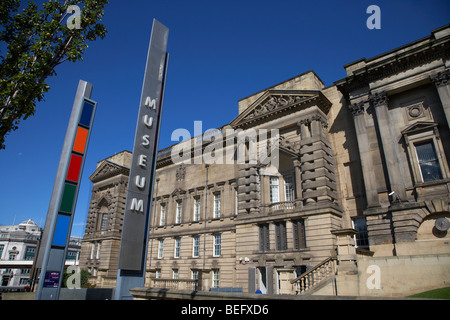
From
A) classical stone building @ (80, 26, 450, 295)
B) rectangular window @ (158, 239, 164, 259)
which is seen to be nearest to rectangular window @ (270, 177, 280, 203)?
classical stone building @ (80, 26, 450, 295)

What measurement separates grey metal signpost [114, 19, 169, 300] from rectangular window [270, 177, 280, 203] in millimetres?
17257

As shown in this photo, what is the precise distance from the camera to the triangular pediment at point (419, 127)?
22086 millimetres

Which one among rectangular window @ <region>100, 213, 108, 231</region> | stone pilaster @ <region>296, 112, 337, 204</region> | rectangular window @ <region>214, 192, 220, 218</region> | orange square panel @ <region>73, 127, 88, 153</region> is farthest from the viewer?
rectangular window @ <region>100, 213, 108, 231</region>

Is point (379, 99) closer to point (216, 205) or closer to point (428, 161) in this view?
point (428, 161)

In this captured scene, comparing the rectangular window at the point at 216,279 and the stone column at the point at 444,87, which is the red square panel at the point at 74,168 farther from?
the stone column at the point at 444,87

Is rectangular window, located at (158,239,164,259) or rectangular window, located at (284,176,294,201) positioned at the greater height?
rectangular window, located at (284,176,294,201)

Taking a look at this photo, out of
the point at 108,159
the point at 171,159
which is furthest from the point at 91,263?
the point at 171,159

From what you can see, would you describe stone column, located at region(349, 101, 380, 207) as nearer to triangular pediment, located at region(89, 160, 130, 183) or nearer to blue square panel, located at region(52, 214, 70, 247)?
blue square panel, located at region(52, 214, 70, 247)

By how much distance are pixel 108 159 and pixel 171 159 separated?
18.4 meters

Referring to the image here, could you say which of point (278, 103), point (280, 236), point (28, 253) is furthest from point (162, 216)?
point (28, 253)

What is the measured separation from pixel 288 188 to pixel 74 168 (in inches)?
768

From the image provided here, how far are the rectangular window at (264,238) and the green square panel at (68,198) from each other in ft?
57.1

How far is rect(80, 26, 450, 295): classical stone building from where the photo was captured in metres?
17.5

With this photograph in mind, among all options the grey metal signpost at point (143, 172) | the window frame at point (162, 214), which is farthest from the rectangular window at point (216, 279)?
the grey metal signpost at point (143, 172)
